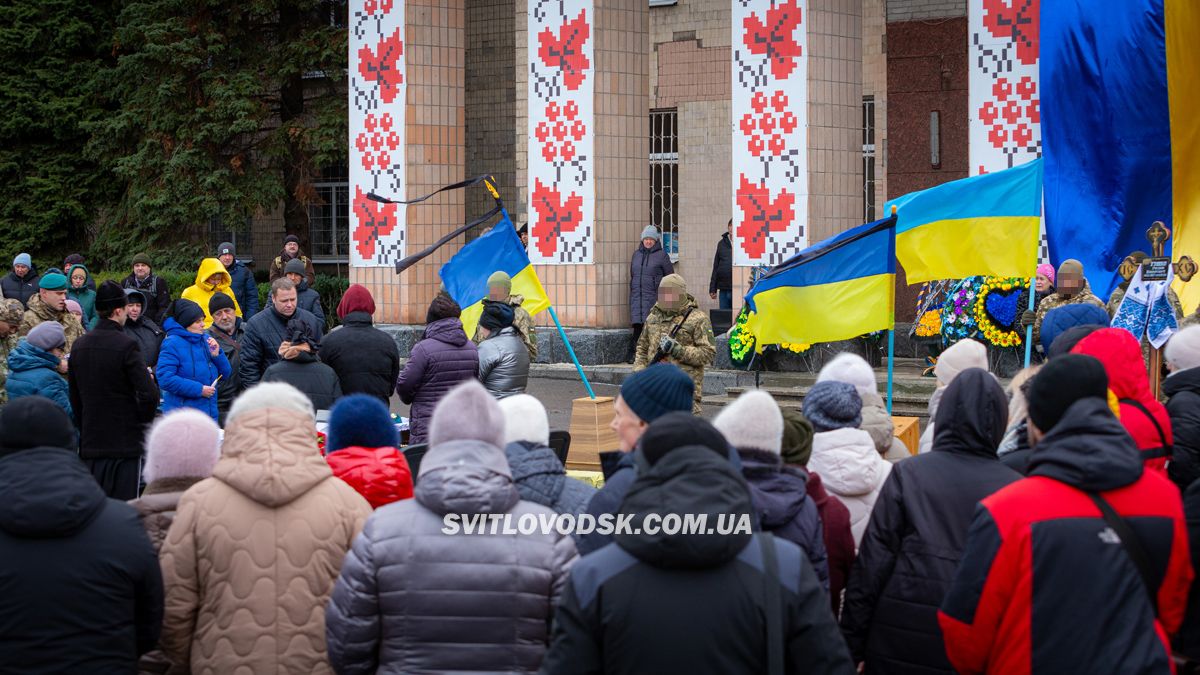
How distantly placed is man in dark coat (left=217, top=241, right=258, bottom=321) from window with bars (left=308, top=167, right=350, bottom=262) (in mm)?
8850

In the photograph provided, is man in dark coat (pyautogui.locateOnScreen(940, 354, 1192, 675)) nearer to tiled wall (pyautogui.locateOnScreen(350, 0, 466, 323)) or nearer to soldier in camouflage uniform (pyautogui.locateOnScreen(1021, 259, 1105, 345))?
soldier in camouflage uniform (pyautogui.locateOnScreen(1021, 259, 1105, 345))

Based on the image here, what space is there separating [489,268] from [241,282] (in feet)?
25.5

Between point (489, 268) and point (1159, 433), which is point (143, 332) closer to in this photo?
point (489, 268)

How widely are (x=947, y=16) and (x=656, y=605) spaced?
58.9ft

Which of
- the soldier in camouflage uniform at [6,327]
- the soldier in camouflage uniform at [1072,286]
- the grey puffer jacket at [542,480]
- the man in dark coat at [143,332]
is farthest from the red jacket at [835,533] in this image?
the soldier in camouflage uniform at [6,327]

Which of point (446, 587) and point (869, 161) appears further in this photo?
point (869, 161)

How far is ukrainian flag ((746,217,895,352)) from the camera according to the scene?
379 inches

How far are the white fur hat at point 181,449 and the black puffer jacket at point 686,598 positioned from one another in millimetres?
2066

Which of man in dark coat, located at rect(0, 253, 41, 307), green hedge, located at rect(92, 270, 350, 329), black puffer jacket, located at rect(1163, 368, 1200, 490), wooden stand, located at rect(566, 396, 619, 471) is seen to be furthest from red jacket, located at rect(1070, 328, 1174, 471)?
green hedge, located at rect(92, 270, 350, 329)

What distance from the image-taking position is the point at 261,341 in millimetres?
10273

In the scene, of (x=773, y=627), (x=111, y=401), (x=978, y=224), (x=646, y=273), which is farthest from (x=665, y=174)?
(x=773, y=627)

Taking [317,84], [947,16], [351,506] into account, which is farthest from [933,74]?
[351,506]

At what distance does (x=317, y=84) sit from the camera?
2667cm

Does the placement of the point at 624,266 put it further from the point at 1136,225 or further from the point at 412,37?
the point at 1136,225
